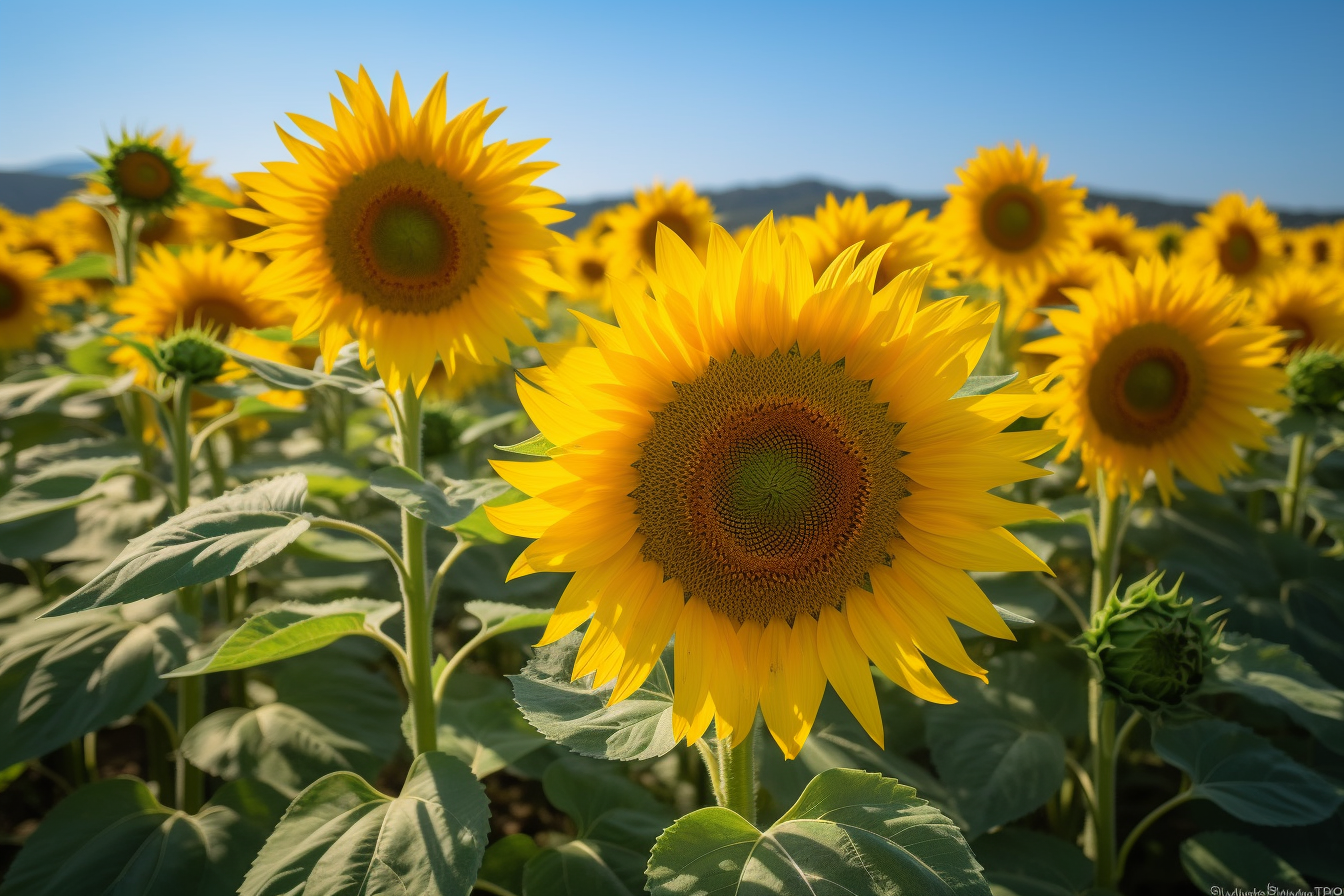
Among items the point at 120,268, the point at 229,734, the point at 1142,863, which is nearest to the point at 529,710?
the point at 229,734

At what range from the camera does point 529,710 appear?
1.57m

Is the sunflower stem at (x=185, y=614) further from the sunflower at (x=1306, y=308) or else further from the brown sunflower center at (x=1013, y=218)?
the sunflower at (x=1306, y=308)

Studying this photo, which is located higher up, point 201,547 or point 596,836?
point 201,547

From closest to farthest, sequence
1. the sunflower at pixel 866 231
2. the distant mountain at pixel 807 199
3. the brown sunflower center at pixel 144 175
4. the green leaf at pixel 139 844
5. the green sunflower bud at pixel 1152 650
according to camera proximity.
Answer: the green sunflower bud at pixel 1152 650
the green leaf at pixel 139 844
the brown sunflower center at pixel 144 175
the sunflower at pixel 866 231
the distant mountain at pixel 807 199

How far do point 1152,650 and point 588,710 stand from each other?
125 centimetres

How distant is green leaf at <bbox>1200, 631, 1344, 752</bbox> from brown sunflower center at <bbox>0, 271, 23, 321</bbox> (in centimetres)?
689

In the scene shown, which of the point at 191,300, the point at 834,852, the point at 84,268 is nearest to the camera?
the point at 834,852

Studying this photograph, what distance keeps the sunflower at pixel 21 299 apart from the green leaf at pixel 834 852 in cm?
616

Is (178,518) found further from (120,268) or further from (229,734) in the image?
(120,268)

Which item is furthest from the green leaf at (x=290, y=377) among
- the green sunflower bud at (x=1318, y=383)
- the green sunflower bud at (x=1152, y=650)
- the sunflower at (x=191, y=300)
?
the green sunflower bud at (x=1318, y=383)

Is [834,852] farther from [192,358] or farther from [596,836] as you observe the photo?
[192,358]

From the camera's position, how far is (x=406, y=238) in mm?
2426

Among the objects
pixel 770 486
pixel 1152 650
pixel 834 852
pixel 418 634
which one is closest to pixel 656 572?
pixel 770 486

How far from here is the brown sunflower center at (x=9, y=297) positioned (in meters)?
5.43
